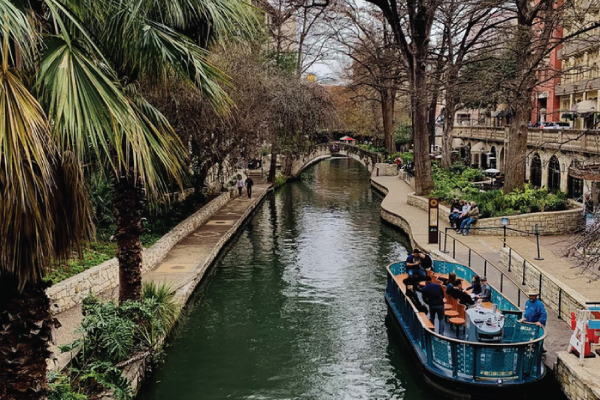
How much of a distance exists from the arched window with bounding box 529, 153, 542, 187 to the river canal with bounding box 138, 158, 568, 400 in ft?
48.0

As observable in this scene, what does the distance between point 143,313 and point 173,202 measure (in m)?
16.6

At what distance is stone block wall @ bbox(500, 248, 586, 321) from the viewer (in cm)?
1305

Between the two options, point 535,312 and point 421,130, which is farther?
point 421,130

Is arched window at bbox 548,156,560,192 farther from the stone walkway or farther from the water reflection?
the stone walkway

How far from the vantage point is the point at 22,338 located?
258 inches

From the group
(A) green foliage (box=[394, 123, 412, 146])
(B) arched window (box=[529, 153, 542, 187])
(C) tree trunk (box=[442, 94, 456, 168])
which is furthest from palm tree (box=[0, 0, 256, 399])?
(A) green foliage (box=[394, 123, 412, 146])

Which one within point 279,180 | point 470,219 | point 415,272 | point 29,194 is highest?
point 29,194

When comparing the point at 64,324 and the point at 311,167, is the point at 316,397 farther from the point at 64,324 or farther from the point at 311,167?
the point at 311,167

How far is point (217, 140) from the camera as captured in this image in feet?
87.2

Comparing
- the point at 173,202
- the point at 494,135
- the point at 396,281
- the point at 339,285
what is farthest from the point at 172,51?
the point at 494,135

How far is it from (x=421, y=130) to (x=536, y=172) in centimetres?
1183

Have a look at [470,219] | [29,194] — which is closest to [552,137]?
[470,219]

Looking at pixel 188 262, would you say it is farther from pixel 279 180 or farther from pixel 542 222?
pixel 279 180

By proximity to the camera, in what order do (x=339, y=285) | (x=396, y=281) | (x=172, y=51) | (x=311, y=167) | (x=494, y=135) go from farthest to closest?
(x=311, y=167), (x=494, y=135), (x=339, y=285), (x=396, y=281), (x=172, y=51)
